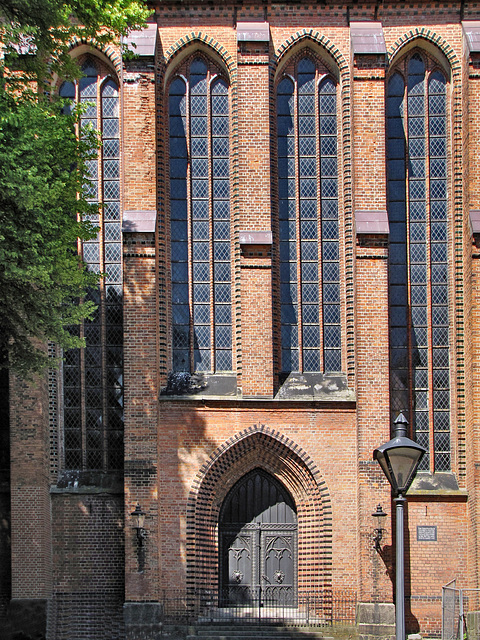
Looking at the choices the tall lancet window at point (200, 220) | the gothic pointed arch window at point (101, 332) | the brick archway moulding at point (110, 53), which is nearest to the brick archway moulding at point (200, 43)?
the tall lancet window at point (200, 220)

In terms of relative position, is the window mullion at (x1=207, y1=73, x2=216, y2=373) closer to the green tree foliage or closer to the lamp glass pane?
the green tree foliage

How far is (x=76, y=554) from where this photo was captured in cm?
1889

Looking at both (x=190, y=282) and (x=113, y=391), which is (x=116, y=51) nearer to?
(x=190, y=282)

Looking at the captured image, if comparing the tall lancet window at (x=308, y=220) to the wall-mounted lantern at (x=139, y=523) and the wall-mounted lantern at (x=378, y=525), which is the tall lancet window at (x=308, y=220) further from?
the wall-mounted lantern at (x=139, y=523)

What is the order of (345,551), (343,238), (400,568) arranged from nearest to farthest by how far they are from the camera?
1. (400,568)
2. (345,551)
3. (343,238)

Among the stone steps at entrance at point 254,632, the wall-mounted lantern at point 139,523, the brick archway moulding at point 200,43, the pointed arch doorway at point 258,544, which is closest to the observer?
the stone steps at entrance at point 254,632

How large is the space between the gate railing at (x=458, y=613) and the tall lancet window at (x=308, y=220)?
5.01 m

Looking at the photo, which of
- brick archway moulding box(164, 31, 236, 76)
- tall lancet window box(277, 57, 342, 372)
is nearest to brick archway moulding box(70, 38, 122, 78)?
brick archway moulding box(164, 31, 236, 76)

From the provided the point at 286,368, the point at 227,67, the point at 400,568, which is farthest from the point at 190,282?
the point at 400,568

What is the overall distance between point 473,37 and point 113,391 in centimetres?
1057

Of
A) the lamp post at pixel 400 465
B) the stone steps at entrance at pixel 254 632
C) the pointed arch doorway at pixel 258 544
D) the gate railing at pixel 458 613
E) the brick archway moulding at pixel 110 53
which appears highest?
the brick archway moulding at pixel 110 53

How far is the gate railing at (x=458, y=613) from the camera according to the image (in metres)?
17.0

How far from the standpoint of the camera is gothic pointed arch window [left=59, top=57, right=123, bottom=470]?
19.6 metres

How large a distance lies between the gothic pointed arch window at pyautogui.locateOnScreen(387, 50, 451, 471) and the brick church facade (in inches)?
1.8
